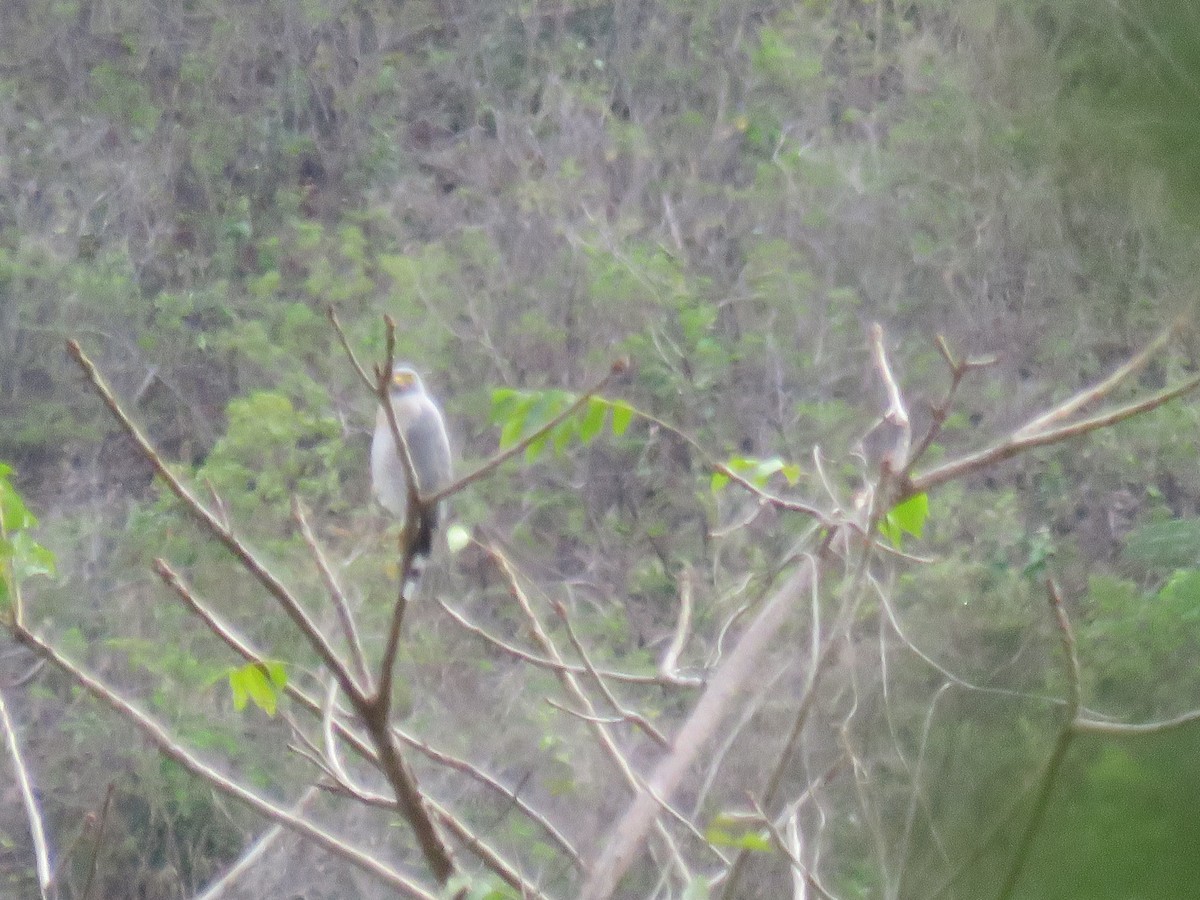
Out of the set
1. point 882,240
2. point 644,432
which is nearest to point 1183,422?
point 882,240

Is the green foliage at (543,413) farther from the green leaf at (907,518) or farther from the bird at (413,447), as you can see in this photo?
the bird at (413,447)

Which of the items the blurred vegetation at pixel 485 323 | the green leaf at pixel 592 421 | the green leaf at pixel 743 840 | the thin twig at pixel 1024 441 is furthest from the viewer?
the blurred vegetation at pixel 485 323

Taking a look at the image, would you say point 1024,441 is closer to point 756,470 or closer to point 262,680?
point 756,470

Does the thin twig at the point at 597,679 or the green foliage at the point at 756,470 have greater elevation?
the green foliage at the point at 756,470

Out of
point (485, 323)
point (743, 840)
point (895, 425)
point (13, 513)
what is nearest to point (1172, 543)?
point (743, 840)

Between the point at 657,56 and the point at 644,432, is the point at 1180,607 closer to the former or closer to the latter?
the point at 644,432

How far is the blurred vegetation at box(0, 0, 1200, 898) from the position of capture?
366 cm

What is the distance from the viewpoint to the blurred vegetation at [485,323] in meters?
3.66

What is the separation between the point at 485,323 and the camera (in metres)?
4.66

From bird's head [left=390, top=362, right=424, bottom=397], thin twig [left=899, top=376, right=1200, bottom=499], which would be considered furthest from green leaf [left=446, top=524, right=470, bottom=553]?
bird's head [left=390, top=362, right=424, bottom=397]

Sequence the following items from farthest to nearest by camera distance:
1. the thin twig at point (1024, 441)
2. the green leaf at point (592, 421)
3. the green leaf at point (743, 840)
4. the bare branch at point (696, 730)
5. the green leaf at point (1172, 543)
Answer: the green leaf at point (592, 421)
the bare branch at point (696, 730)
the thin twig at point (1024, 441)
the green leaf at point (743, 840)
the green leaf at point (1172, 543)

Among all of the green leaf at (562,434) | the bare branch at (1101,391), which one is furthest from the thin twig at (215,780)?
the bare branch at (1101,391)

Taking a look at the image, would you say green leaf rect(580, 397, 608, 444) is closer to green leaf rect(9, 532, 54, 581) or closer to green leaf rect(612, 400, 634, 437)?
green leaf rect(612, 400, 634, 437)

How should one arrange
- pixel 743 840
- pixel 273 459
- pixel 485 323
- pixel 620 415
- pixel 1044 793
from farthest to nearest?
pixel 485 323
pixel 273 459
pixel 620 415
pixel 743 840
pixel 1044 793
